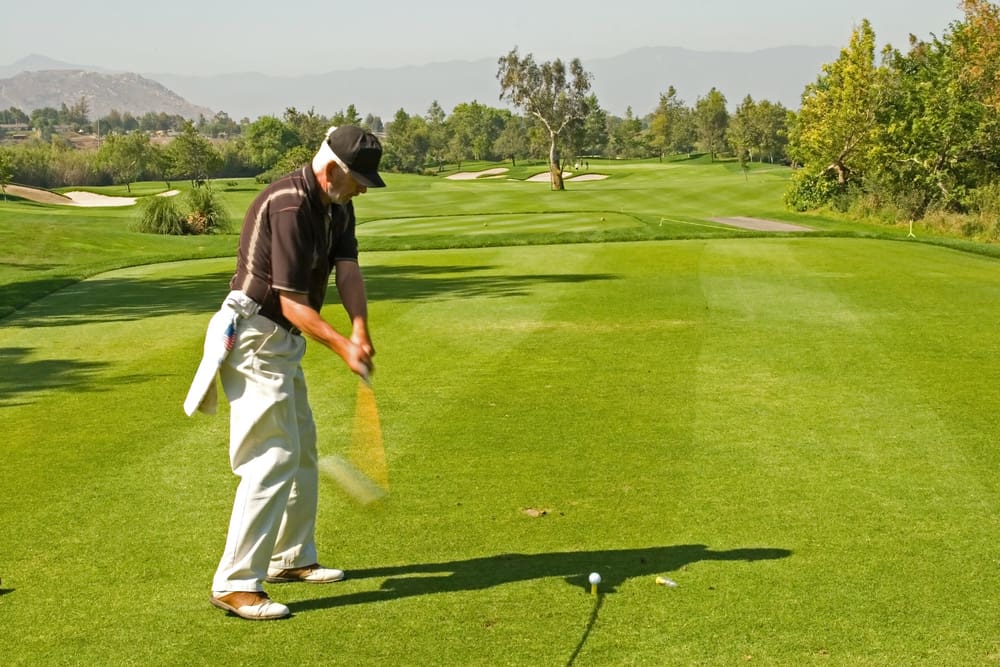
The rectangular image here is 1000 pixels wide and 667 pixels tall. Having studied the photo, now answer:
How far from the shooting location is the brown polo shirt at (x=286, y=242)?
5570 millimetres

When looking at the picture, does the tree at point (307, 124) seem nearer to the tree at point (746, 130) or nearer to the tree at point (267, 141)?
the tree at point (267, 141)

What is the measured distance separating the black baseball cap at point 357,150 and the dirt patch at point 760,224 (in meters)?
33.1

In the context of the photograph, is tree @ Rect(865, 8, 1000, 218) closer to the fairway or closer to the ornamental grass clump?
the ornamental grass clump

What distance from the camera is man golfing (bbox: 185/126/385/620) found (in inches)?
219

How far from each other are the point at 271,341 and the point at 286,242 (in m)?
0.51

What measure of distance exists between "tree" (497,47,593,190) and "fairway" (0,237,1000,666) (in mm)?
68525

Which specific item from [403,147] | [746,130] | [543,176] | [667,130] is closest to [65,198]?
[543,176]

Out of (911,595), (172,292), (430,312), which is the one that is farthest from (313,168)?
(172,292)

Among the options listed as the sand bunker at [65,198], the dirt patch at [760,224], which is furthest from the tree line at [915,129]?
the sand bunker at [65,198]

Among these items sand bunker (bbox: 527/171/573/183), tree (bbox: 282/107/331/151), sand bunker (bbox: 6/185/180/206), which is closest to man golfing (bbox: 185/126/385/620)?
sand bunker (bbox: 6/185/180/206)

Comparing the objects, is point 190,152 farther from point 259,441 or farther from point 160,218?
point 259,441

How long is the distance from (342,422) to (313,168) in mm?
4394

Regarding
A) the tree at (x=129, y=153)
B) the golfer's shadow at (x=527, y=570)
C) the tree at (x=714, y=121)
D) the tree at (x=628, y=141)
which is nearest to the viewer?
the golfer's shadow at (x=527, y=570)

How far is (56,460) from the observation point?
27.7ft
